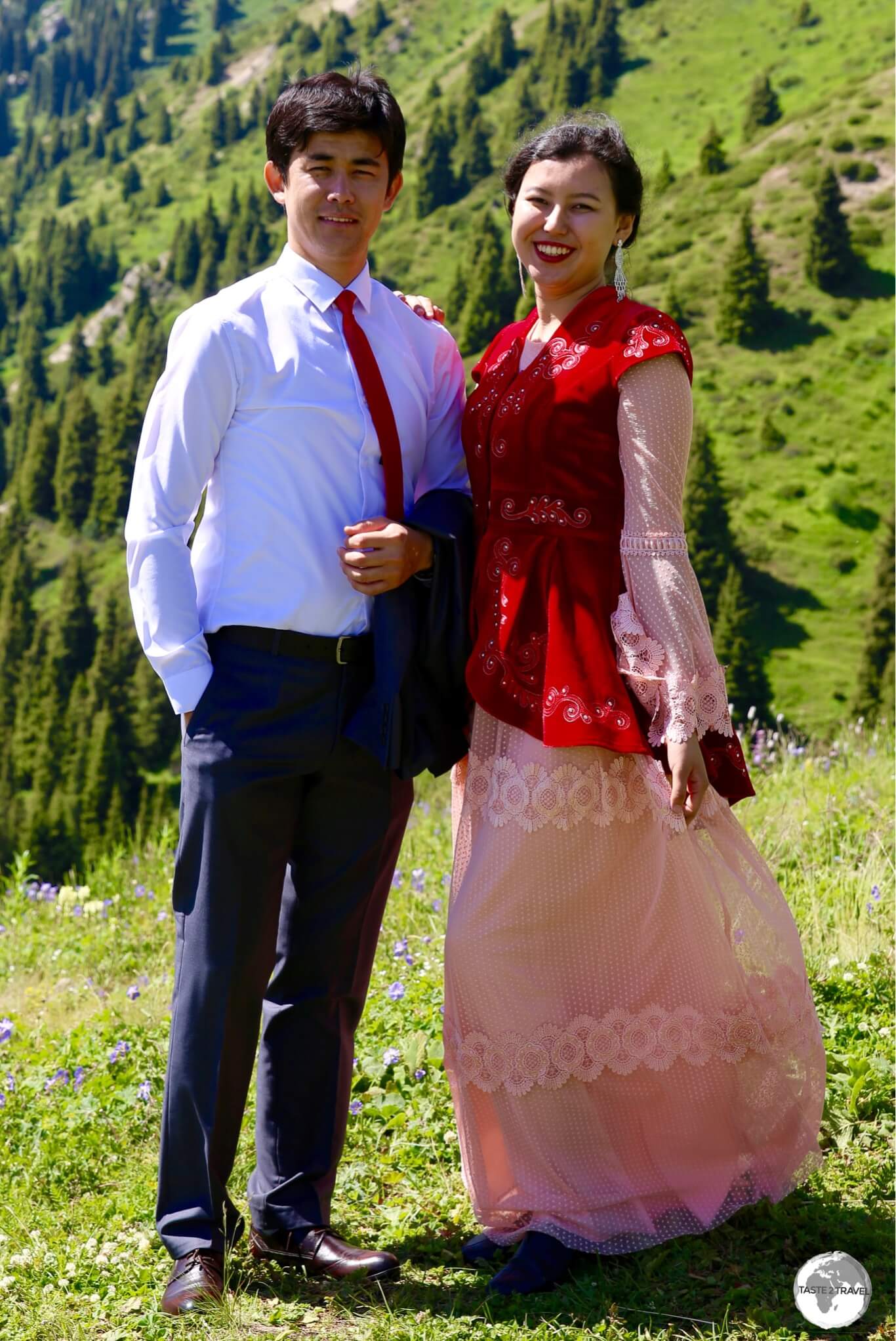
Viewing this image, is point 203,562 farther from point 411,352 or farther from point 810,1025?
point 810,1025

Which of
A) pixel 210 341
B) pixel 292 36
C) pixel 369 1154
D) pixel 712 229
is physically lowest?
pixel 369 1154

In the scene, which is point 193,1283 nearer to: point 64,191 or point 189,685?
point 189,685

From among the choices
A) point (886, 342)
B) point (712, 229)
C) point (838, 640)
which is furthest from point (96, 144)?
point (838, 640)

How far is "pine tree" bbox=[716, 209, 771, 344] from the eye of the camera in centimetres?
6488

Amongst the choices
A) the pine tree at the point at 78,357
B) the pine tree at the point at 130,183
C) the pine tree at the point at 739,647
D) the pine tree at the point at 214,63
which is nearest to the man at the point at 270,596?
the pine tree at the point at 739,647

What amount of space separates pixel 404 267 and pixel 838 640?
54.0 metres

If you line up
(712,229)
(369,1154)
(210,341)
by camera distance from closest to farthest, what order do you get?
(210,341), (369,1154), (712,229)

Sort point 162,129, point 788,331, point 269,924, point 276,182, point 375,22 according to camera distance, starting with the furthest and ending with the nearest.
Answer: point 162,129 → point 375,22 → point 788,331 → point 276,182 → point 269,924

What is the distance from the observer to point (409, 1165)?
3.56m

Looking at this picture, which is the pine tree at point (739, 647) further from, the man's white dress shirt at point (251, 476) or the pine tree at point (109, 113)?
the pine tree at point (109, 113)

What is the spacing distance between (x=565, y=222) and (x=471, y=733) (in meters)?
1.17

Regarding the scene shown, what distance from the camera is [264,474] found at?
9.47ft

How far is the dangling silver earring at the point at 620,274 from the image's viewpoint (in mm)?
3076

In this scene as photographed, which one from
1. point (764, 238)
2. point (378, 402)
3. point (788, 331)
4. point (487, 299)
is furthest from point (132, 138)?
point (378, 402)
